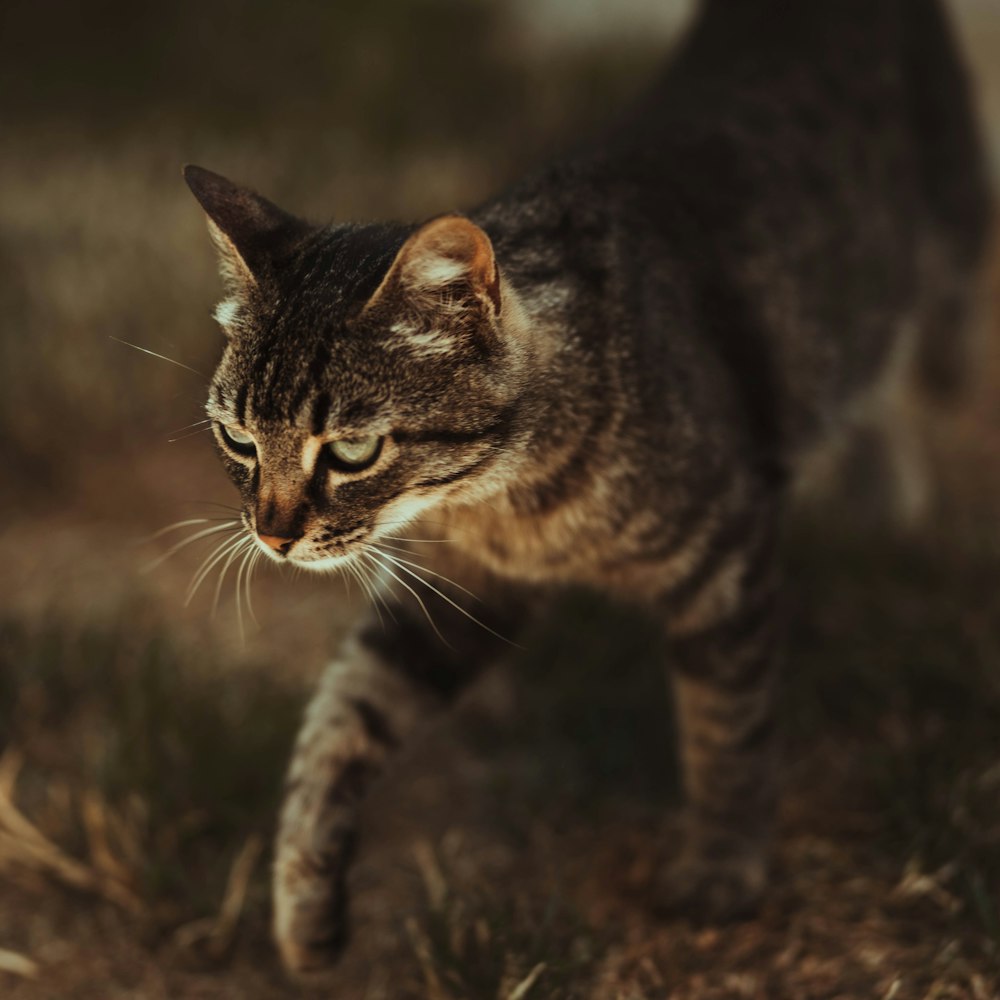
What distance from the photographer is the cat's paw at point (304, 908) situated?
2.15 meters

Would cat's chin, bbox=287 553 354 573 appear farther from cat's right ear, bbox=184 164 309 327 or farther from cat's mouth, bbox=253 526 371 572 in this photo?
cat's right ear, bbox=184 164 309 327

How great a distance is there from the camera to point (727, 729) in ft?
7.63

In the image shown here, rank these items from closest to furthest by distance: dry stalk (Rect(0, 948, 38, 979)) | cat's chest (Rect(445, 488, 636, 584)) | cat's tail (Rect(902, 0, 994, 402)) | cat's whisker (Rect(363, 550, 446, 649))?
cat's whisker (Rect(363, 550, 446, 649)), cat's chest (Rect(445, 488, 636, 584)), dry stalk (Rect(0, 948, 38, 979)), cat's tail (Rect(902, 0, 994, 402))

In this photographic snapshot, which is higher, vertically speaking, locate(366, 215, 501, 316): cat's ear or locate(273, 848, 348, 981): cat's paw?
locate(366, 215, 501, 316): cat's ear

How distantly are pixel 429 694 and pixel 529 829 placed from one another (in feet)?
1.37

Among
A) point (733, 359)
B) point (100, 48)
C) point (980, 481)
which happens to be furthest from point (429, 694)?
point (100, 48)

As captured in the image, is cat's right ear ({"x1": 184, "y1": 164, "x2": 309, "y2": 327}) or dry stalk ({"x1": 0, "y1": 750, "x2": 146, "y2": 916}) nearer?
cat's right ear ({"x1": 184, "y1": 164, "x2": 309, "y2": 327})

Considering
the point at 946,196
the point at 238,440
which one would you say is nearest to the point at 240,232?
the point at 238,440

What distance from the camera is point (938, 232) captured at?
3.42m

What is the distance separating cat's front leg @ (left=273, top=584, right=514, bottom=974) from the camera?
2.16 m

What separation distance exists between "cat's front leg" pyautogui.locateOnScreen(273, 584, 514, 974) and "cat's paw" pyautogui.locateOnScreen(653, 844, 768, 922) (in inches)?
22.0

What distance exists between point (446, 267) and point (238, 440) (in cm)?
43

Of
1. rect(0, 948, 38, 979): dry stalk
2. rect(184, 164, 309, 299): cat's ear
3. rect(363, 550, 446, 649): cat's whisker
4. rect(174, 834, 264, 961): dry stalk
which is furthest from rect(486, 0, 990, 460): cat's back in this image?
rect(0, 948, 38, 979): dry stalk

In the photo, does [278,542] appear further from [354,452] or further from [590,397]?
[590,397]
